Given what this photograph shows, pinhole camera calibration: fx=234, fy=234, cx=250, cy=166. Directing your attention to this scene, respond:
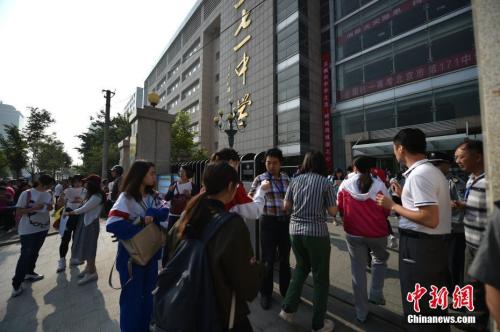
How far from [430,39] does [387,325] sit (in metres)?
21.9

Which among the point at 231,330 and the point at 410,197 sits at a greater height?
the point at 410,197

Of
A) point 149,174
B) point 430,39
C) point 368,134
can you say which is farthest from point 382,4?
point 149,174

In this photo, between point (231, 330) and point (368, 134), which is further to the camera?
point (368, 134)

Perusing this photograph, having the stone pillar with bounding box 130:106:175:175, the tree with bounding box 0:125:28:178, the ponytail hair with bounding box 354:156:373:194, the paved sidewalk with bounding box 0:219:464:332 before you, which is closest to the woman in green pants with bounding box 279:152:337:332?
the paved sidewalk with bounding box 0:219:464:332

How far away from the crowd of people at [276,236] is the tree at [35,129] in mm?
23924

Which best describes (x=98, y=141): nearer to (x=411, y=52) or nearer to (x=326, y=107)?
(x=326, y=107)

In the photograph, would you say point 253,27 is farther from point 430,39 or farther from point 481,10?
point 481,10

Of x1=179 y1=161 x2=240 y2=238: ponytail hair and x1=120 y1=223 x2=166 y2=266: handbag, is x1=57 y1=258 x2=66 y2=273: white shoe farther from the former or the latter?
x1=179 y1=161 x2=240 y2=238: ponytail hair

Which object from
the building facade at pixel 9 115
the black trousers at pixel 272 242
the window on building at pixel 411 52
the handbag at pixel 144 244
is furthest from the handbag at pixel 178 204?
the building facade at pixel 9 115

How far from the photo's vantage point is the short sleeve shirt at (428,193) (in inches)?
69.9

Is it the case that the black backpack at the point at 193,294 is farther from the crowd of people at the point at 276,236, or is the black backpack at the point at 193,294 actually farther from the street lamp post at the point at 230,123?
the street lamp post at the point at 230,123

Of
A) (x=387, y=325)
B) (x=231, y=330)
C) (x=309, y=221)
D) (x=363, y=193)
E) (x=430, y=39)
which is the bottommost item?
(x=387, y=325)

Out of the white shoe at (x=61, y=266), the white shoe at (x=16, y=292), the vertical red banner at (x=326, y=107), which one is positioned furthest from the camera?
the vertical red banner at (x=326, y=107)

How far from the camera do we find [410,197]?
1.93 meters
